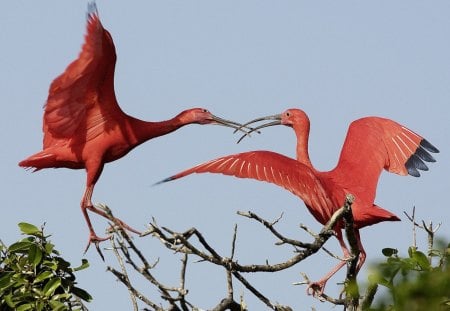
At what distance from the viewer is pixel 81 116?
26.5 feet

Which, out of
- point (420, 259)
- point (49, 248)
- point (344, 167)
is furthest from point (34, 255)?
point (420, 259)

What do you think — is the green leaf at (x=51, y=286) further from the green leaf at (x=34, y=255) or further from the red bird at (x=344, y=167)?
the red bird at (x=344, y=167)

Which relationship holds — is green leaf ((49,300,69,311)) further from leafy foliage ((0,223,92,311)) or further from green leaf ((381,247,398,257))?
green leaf ((381,247,398,257))

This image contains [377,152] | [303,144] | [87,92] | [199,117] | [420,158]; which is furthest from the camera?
[199,117]

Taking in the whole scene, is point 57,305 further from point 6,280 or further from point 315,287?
point 315,287

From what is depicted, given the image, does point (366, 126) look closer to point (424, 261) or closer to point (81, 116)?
point (81, 116)

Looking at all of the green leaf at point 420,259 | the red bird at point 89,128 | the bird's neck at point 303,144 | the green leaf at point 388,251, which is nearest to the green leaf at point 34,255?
the green leaf at point 388,251

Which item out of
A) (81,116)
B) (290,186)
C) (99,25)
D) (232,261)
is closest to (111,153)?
(81,116)

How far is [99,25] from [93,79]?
0.66 metres

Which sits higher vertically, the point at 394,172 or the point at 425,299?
the point at 394,172

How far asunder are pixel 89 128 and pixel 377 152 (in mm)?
2711

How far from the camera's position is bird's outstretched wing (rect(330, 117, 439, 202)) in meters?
6.73

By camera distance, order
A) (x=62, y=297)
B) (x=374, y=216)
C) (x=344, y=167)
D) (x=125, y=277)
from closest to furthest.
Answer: (x=125, y=277), (x=62, y=297), (x=374, y=216), (x=344, y=167)

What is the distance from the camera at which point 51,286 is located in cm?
532
